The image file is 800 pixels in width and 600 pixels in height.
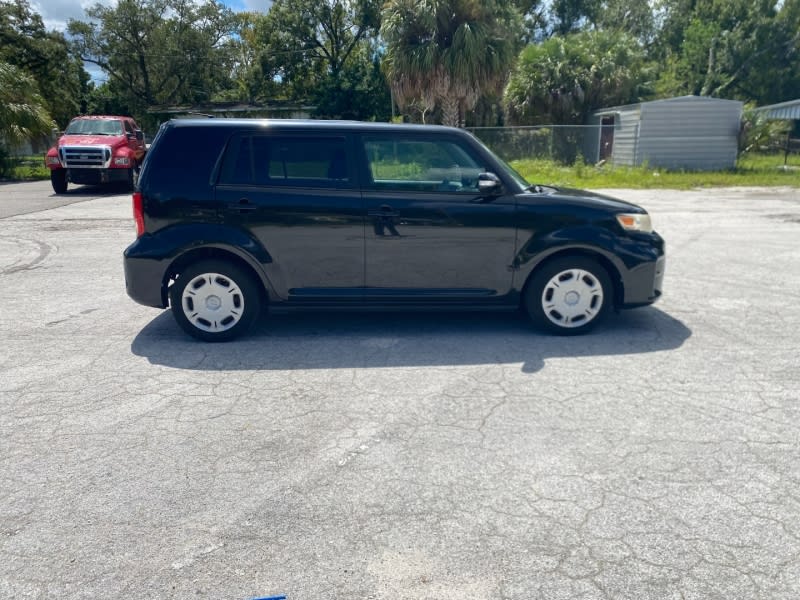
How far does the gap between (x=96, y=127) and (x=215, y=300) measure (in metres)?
15.7

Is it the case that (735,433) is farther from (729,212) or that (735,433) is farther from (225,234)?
(729,212)

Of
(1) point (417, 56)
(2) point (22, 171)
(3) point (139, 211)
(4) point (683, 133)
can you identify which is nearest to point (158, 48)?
(2) point (22, 171)

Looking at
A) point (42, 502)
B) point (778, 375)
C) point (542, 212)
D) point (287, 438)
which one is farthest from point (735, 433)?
point (42, 502)

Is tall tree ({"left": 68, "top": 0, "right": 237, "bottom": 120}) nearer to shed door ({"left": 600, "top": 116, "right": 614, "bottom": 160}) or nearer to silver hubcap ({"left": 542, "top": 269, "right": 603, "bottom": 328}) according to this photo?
shed door ({"left": 600, "top": 116, "right": 614, "bottom": 160})

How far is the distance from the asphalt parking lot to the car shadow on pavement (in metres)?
0.03

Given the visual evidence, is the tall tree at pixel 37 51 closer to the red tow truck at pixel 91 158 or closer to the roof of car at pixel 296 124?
the red tow truck at pixel 91 158

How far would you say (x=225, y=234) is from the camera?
5109mm

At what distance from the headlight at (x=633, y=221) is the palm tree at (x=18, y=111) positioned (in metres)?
22.5

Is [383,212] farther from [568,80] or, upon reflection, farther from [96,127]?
[568,80]

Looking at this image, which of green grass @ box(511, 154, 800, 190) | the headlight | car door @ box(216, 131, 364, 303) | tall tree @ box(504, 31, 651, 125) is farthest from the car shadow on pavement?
tall tree @ box(504, 31, 651, 125)

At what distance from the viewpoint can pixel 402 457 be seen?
346cm

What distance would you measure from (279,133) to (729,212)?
11871 mm

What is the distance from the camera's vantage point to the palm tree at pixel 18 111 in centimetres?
2148

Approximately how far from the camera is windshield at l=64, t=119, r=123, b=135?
18.2 metres
